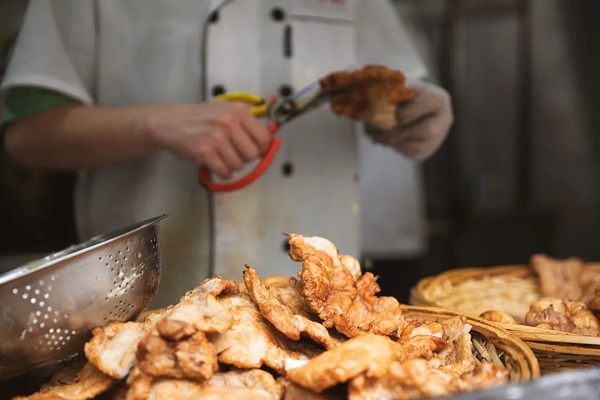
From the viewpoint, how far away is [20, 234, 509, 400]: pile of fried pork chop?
3.05 ft

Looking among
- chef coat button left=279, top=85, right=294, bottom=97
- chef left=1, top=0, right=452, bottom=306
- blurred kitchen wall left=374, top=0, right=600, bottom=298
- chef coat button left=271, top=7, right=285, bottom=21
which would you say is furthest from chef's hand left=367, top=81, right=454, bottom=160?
blurred kitchen wall left=374, top=0, right=600, bottom=298

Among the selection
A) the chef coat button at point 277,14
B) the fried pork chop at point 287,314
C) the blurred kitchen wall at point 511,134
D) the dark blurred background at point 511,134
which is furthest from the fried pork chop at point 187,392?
the blurred kitchen wall at point 511,134

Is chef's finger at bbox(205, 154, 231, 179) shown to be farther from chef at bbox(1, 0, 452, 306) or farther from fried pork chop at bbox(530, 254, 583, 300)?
fried pork chop at bbox(530, 254, 583, 300)

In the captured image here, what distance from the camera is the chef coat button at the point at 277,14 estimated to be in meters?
2.27

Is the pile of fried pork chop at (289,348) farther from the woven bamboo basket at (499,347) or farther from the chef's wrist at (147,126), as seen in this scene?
the chef's wrist at (147,126)

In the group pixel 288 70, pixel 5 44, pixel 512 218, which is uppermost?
pixel 5 44

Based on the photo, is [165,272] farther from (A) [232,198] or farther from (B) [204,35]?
(B) [204,35]

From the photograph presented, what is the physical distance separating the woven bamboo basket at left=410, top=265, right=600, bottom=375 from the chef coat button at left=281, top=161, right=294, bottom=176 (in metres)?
0.72

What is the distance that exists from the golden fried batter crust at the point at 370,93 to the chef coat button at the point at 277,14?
0.50 metres

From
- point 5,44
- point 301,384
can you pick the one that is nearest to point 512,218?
point 5,44

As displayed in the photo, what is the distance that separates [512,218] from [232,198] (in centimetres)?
282

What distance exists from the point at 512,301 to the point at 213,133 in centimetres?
103

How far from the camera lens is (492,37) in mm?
4598

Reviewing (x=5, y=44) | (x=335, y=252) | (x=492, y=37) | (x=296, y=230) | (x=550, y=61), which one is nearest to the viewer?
(x=335, y=252)
